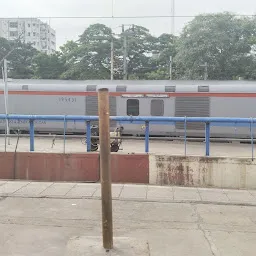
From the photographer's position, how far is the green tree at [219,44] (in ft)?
95.3

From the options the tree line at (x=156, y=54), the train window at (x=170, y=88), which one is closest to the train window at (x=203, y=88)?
the train window at (x=170, y=88)

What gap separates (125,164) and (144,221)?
2868 millimetres

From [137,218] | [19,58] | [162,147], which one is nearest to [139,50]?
[19,58]

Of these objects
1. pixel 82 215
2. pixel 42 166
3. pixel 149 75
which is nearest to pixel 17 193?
pixel 42 166

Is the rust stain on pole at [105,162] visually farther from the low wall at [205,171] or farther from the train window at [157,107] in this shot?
the train window at [157,107]

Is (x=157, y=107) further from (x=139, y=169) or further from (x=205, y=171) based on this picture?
(x=205, y=171)

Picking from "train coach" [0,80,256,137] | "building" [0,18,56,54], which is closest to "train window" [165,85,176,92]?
"train coach" [0,80,256,137]

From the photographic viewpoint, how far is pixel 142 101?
18.8 m

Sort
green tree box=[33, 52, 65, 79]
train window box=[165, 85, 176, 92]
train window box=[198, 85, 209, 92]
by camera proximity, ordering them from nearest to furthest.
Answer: train window box=[198, 85, 209, 92]
train window box=[165, 85, 176, 92]
green tree box=[33, 52, 65, 79]

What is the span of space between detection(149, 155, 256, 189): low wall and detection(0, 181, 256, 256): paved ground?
0.37 metres

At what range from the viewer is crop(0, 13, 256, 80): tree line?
29406 millimetres

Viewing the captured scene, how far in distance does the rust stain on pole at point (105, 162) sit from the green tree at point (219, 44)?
25148mm

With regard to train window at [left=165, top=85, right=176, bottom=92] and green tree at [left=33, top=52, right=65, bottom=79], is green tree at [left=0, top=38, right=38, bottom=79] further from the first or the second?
train window at [left=165, top=85, right=176, bottom=92]

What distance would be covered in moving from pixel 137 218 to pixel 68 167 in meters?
3.17
